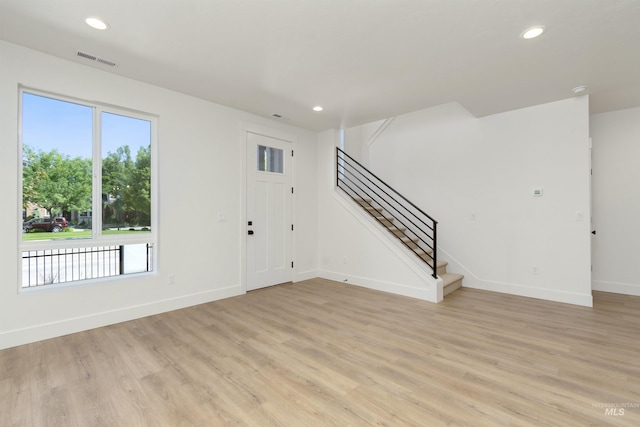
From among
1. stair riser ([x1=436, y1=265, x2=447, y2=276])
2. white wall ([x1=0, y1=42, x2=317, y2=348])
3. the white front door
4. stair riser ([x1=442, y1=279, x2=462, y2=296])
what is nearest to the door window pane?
the white front door

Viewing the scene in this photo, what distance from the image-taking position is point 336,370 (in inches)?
94.9

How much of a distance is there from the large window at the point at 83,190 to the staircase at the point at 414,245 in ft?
11.9

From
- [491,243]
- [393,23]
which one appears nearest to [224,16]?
[393,23]

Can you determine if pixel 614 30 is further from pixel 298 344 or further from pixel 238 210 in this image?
pixel 238 210

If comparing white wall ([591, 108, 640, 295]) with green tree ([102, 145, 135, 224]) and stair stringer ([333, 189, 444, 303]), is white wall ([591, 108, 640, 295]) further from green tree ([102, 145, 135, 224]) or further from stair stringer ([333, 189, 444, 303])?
green tree ([102, 145, 135, 224])

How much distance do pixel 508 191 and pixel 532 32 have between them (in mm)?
2757

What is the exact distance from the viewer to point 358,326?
334 centimetres

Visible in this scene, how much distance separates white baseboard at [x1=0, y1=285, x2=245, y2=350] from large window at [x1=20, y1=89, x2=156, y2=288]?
1.46 feet

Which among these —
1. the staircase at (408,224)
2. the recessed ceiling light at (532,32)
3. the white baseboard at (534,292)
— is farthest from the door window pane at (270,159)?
the white baseboard at (534,292)

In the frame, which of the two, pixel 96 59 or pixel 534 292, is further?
pixel 534 292

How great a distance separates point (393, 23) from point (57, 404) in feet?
12.3

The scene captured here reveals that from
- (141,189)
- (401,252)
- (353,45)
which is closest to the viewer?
(353,45)

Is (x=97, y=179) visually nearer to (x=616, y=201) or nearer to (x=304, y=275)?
(x=304, y=275)

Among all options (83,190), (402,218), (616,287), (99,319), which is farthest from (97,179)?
(616,287)
